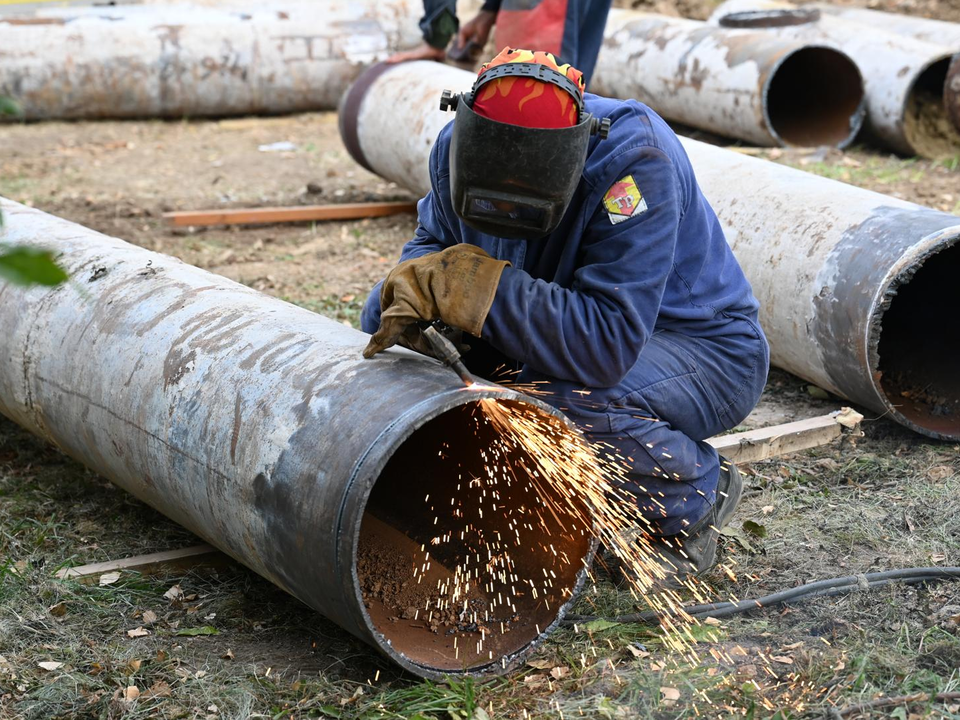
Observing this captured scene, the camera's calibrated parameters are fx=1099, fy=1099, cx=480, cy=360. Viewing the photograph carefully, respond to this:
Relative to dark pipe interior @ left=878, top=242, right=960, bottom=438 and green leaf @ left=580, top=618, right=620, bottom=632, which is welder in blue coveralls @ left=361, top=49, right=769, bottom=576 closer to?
green leaf @ left=580, top=618, right=620, bottom=632

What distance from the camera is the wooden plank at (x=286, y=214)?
21.9 ft

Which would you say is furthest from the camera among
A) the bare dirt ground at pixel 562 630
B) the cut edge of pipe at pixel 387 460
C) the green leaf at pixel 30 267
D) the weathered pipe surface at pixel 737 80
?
the weathered pipe surface at pixel 737 80

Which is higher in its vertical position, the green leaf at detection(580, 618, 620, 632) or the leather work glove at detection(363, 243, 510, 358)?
the leather work glove at detection(363, 243, 510, 358)

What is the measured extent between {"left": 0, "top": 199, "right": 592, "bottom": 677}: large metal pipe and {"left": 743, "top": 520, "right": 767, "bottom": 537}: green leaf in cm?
77

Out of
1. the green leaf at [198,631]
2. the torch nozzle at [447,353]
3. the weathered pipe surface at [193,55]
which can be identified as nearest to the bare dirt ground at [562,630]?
the green leaf at [198,631]

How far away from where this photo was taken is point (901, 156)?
795 centimetres

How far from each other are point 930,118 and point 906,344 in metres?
4.17

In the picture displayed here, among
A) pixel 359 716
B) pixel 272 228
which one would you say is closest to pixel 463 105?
pixel 359 716

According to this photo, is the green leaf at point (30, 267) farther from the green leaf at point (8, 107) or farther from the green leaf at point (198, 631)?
the green leaf at point (198, 631)

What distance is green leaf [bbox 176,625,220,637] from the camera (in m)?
2.91

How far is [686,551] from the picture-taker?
314 cm

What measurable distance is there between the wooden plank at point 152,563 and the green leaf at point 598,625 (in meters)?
1.11

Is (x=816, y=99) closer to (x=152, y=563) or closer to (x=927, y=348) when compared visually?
(x=927, y=348)

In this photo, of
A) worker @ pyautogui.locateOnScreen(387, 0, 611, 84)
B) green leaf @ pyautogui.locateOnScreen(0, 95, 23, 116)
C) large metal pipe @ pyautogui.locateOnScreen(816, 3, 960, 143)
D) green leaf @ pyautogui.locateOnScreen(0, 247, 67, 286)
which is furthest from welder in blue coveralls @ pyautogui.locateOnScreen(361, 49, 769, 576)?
large metal pipe @ pyautogui.locateOnScreen(816, 3, 960, 143)
